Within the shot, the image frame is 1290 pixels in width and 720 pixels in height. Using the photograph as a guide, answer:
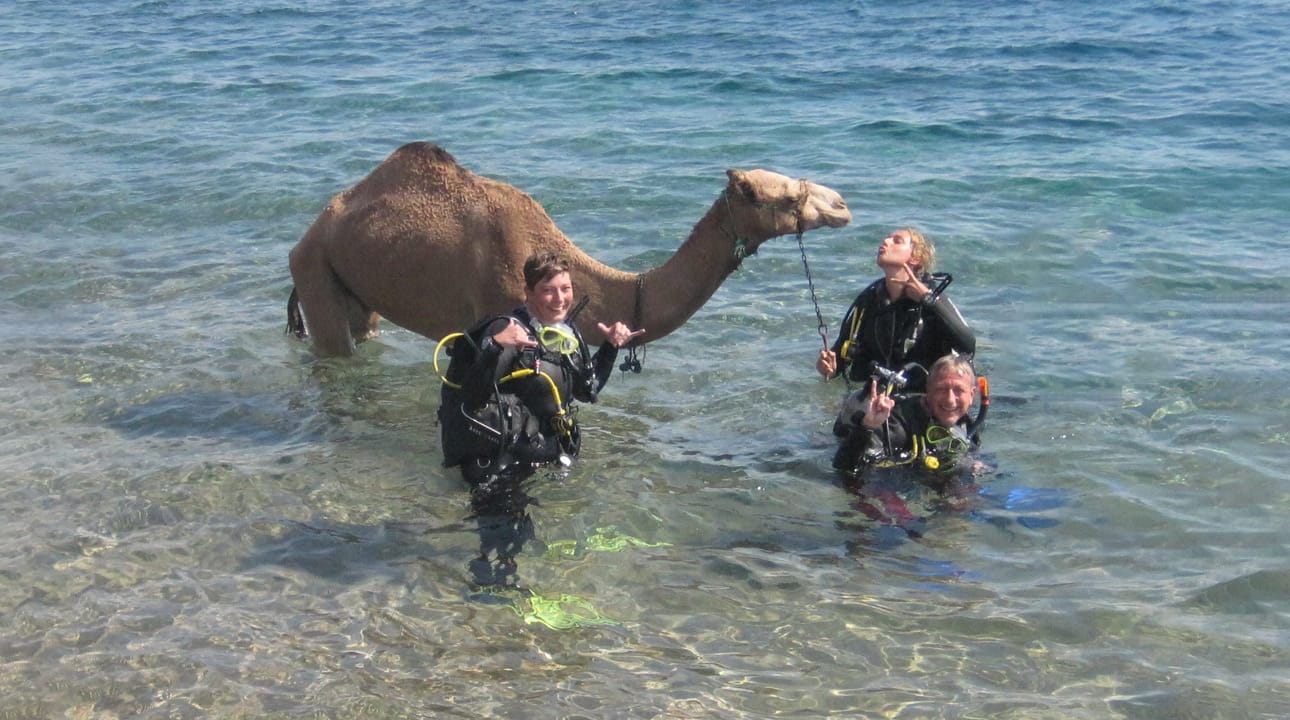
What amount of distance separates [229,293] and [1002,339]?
6.35 meters

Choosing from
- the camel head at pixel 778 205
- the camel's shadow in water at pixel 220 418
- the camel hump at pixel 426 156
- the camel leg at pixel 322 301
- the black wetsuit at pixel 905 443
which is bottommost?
the camel's shadow in water at pixel 220 418

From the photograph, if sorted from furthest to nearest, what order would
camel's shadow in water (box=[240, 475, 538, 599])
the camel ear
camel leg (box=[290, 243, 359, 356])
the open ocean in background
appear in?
1. camel leg (box=[290, 243, 359, 356])
2. the camel ear
3. camel's shadow in water (box=[240, 475, 538, 599])
4. the open ocean in background

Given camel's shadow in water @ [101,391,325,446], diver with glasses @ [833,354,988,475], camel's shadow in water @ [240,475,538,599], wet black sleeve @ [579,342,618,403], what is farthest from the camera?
camel's shadow in water @ [101,391,325,446]

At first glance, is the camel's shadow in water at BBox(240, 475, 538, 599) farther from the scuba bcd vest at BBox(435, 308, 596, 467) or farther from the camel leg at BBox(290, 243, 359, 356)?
the camel leg at BBox(290, 243, 359, 356)

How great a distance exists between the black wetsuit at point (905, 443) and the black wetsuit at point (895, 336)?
59 centimetres

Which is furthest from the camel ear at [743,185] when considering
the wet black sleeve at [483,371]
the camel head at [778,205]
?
the wet black sleeve at [483,371]

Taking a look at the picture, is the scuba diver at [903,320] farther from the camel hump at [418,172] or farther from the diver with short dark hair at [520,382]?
the camel hump at [418,172]

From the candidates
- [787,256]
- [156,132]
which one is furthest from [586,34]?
[787,256]

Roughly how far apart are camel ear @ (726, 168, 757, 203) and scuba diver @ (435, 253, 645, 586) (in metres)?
1.47

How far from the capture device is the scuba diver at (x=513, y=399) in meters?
6.07

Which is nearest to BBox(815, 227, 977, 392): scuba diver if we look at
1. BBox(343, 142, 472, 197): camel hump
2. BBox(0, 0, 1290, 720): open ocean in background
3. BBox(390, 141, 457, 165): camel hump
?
BBox(0, 0, 1290, 720): open ocean in background

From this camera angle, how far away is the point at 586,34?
78.0ft

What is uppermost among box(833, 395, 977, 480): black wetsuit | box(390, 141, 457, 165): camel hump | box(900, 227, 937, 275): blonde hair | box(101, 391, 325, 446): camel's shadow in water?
box(390, 141, 457, 165): camel hump

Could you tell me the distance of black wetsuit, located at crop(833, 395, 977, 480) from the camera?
692 cm
